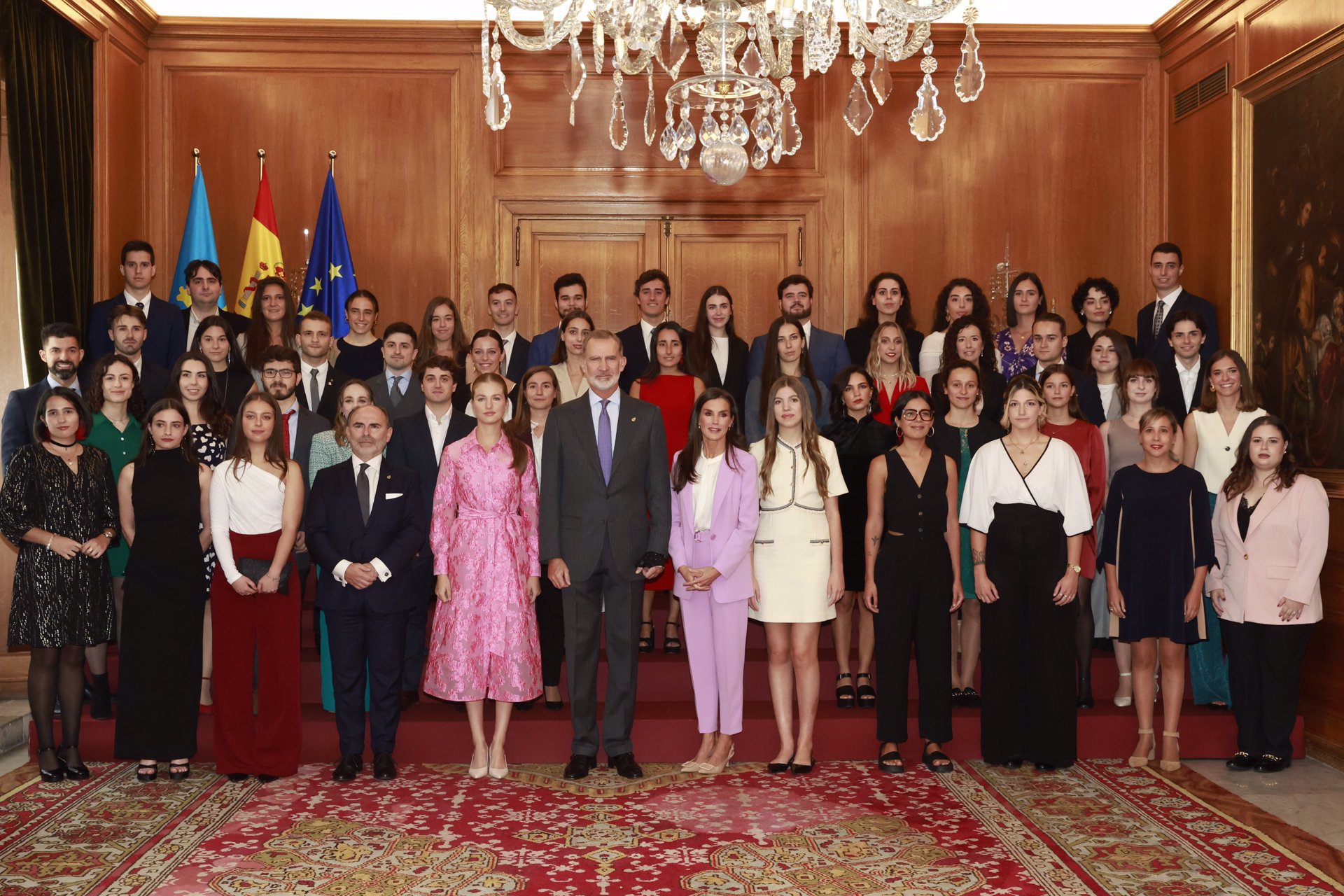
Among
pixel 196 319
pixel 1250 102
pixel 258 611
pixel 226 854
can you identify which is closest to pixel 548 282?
pixel 196 319

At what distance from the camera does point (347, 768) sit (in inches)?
202

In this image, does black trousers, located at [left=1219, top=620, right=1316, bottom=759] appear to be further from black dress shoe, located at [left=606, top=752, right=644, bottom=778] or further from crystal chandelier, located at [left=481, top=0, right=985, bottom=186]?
crystal chandelier, located at [left=481, top=0, right=985, bottom=186]

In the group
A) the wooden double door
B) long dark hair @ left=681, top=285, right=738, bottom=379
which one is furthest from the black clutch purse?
the wooden double door

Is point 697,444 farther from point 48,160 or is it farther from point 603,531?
point 48,160

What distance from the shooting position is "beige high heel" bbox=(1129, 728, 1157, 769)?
214 inches

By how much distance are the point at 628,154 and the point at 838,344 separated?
270cm

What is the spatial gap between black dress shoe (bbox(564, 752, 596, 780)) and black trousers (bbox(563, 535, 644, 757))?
0.07ft

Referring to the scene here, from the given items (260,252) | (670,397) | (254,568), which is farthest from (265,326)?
(670,397)

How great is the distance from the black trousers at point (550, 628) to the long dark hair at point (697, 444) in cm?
82

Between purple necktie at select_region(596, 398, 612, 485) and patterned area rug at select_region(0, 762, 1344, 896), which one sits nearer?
patterned area rug at select_region(0, 762, 1344, 896)

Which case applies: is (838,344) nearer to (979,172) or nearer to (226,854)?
A: (979,172)

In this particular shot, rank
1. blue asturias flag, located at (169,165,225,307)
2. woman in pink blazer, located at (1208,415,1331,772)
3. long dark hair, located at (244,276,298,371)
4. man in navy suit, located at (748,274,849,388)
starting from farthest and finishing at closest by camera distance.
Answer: blue asturias flag, located at (169,165,225,307), man in navy suit, located at (748,274,849,388), long dark hair, located at (244,276,298,371), woman in pink blazer, located at (1208,415,1331,772)

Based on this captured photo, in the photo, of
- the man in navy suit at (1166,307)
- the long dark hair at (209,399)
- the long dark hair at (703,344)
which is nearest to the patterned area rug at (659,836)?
the long dark hair at (209,399)

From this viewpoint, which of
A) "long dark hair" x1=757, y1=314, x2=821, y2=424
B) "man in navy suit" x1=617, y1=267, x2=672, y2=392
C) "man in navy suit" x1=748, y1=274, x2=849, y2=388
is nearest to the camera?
"long dark hair" x1=757, y1=314, x2=821, y2=424
